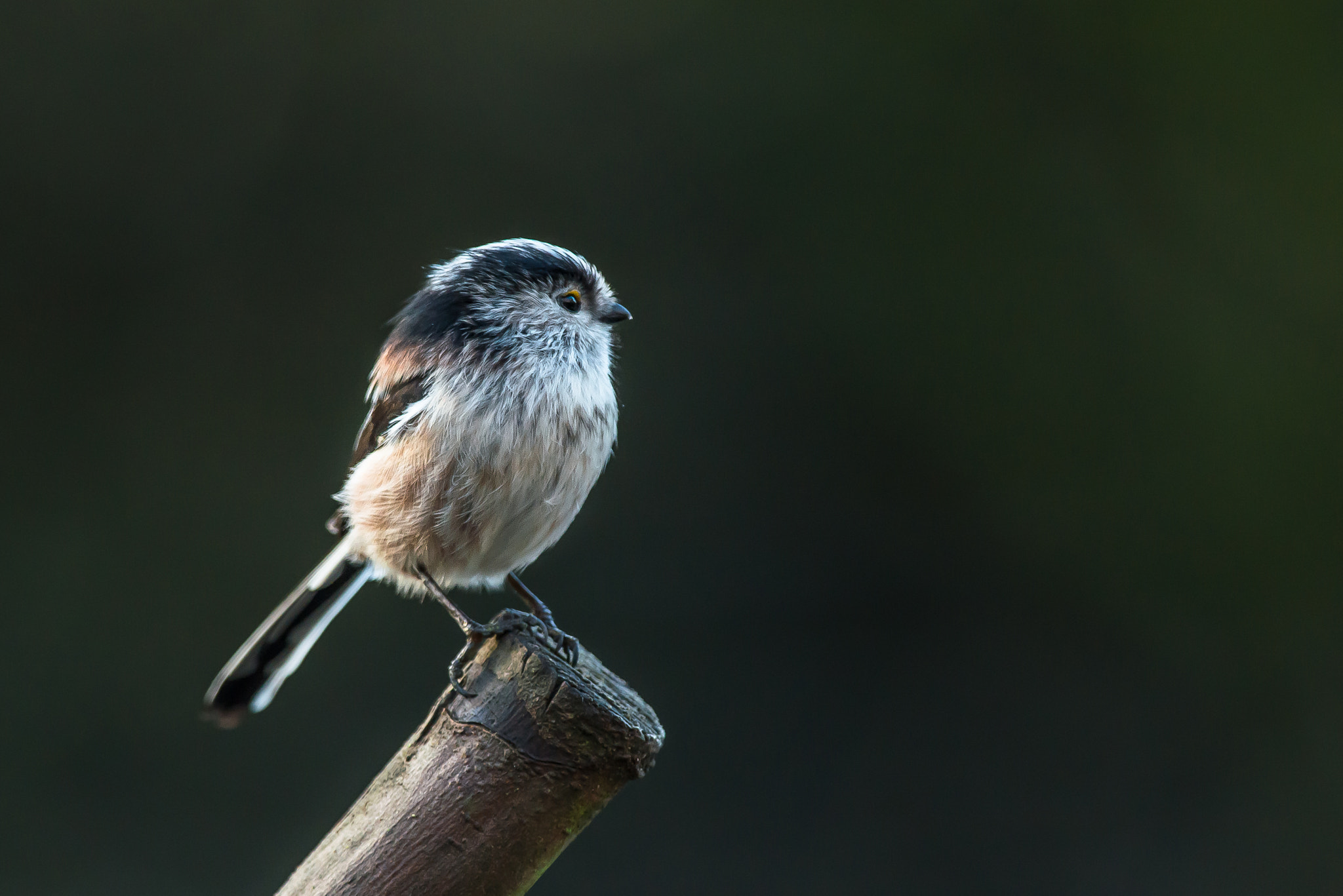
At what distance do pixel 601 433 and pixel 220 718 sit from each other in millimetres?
1259

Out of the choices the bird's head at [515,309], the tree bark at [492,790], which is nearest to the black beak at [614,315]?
the bird's head at [515,309]

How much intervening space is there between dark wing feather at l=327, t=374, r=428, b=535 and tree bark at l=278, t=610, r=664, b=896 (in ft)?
3.29

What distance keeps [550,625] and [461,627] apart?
20 centimetres

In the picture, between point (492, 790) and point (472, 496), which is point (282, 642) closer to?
point (472, 496)

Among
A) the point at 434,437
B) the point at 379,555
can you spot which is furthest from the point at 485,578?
the point at 434,437

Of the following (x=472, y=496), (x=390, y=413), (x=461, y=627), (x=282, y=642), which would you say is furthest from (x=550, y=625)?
(x=282, y=642)

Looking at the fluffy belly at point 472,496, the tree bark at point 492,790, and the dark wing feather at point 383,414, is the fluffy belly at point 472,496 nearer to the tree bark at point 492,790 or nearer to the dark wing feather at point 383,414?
the dark wing feather at point 383,414

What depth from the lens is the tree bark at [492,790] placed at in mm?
1484

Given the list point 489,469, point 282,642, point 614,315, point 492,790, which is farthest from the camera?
point 282,642

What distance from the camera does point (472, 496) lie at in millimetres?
2275

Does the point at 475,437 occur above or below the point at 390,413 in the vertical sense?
above

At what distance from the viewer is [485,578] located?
2580mm

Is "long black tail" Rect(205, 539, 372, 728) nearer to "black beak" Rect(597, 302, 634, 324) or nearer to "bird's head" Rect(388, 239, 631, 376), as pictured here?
"bird's head" Rect(388, 239, 631, 376)

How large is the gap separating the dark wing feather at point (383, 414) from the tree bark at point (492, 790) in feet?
3.29
